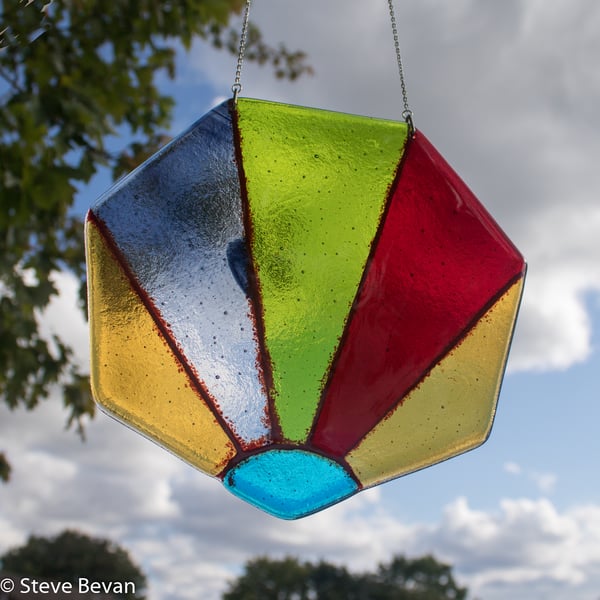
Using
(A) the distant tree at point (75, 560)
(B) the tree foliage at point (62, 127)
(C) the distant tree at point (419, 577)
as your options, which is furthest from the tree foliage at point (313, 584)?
(B) the tree foliage at point (62, 127)

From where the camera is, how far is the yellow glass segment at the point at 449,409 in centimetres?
124

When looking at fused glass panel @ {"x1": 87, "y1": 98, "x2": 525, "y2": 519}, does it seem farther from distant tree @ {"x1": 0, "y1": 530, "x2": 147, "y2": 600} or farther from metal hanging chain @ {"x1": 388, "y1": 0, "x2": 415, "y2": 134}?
distant tree @ {"x1": 0, "y1": 530, "x2": 147, "y2": 600}

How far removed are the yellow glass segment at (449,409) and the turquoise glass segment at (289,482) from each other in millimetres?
56

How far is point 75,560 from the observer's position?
33219 millimetres

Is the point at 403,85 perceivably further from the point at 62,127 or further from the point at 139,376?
the point at 62,127

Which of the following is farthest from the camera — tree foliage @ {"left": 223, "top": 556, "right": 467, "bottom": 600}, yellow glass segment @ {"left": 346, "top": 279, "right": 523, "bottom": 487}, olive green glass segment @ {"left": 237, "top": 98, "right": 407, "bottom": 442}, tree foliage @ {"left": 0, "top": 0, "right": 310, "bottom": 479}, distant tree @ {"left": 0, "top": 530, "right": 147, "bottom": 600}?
tree foliage @ {"left": 223, "top": 556, "right": 467, "bottom": 600}

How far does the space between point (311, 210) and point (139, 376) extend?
469 mm

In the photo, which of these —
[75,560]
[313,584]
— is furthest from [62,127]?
[313,584]

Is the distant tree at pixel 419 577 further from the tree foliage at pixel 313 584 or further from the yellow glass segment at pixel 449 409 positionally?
the yellow glass segment at pixel 449 409

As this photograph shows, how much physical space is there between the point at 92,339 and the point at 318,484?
53cm

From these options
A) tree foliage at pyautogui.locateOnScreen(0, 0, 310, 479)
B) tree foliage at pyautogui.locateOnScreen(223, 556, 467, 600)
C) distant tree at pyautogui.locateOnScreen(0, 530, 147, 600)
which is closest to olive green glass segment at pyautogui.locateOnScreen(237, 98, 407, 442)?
tree foliage at pyautogui.locateOnScreen(0, 0, 310, 479)

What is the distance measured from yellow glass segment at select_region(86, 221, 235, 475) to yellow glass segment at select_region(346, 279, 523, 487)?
30 centimetres

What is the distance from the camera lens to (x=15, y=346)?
3414mm

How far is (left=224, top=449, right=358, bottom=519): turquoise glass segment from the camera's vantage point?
1329mm
